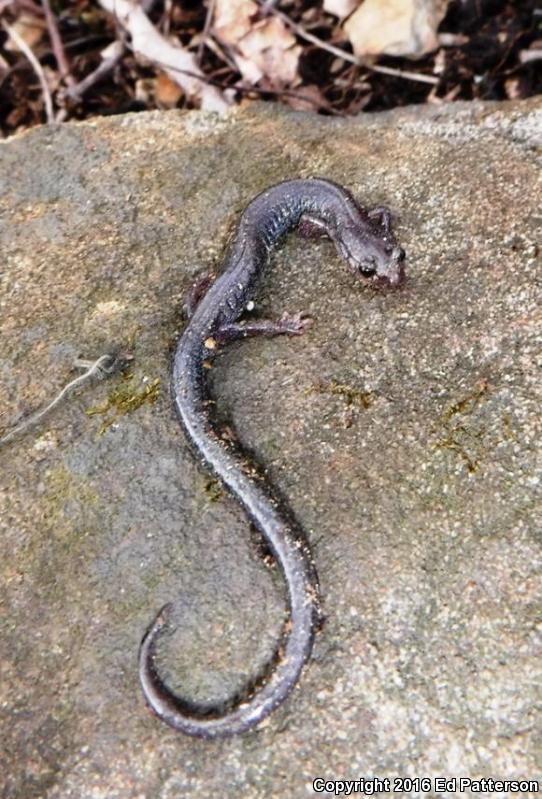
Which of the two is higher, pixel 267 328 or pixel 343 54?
pixel 343 54

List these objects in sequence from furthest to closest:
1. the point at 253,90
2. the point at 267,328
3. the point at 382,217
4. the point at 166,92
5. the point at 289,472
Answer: the point at 166,92
the point at 253,90
the point at 382,217
the point at 267,328
the point at 289,472

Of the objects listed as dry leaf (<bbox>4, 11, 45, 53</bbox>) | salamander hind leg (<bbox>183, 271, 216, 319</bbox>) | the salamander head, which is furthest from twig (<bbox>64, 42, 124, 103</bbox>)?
the salamander head

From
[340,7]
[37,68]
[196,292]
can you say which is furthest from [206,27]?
[196,292]

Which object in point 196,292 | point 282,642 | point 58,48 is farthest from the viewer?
point 58,48

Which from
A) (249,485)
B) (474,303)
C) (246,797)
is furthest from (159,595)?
(474,303)

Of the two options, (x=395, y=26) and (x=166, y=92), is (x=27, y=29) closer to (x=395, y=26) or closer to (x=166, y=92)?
(x=166, y=92)

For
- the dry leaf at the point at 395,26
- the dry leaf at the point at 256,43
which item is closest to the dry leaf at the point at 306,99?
the dry leaf at the point at 256,43

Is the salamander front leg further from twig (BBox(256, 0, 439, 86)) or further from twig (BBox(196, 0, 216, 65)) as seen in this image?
twig (BBox(196, 0, 216, 65))
